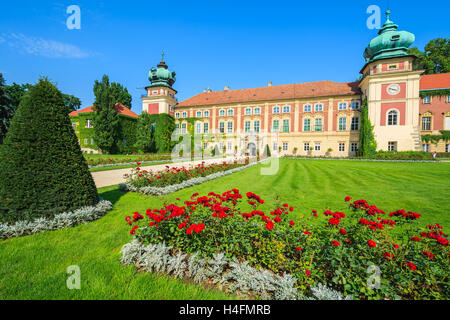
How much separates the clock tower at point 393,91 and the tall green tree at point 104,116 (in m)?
35.9

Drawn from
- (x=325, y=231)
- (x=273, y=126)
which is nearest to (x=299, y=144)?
(x=273, y=126)

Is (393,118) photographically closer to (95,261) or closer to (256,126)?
(256,126)

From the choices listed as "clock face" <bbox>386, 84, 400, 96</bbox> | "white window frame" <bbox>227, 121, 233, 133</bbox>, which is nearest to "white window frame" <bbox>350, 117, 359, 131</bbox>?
"clock face" <bbox>386, 84, 400, 96</bbox>

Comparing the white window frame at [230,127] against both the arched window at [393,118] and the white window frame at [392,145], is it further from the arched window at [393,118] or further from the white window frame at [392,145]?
the white window frame at [392,145]

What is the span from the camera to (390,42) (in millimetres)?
23766

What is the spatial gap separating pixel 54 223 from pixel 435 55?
176ft

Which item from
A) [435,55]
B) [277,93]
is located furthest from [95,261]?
[435,55]

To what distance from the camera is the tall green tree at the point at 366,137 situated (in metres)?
24.3

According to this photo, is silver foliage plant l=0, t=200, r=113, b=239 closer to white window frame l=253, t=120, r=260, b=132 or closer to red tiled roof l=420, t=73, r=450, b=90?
white window frame l=253, t=120, r=260, b=132

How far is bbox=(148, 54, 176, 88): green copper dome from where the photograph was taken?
35781mm

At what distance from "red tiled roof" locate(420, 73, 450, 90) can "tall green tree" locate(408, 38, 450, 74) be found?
603 cm

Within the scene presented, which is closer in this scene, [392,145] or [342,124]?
[392,145]
